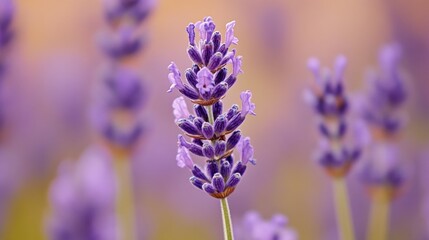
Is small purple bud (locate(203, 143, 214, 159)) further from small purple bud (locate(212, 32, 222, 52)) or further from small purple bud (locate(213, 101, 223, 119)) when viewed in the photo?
small purple bud (locate(212, 32, 222, 52))

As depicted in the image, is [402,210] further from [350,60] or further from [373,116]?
[350,60]

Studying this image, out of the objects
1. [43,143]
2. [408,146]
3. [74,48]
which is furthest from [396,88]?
[74,48]

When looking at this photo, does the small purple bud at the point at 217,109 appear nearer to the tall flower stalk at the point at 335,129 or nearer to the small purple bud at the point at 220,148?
the small purple bud at the point at 220,148

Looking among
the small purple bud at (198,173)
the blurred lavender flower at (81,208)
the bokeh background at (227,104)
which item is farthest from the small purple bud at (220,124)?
the bokeh background at (227,104)

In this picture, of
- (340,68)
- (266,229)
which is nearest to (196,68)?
(266,229)

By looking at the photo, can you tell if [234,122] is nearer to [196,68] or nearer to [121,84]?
[196,68]

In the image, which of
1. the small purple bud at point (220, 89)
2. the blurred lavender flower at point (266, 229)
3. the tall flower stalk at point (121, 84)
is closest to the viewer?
the small purple bud at point (220, 89)
